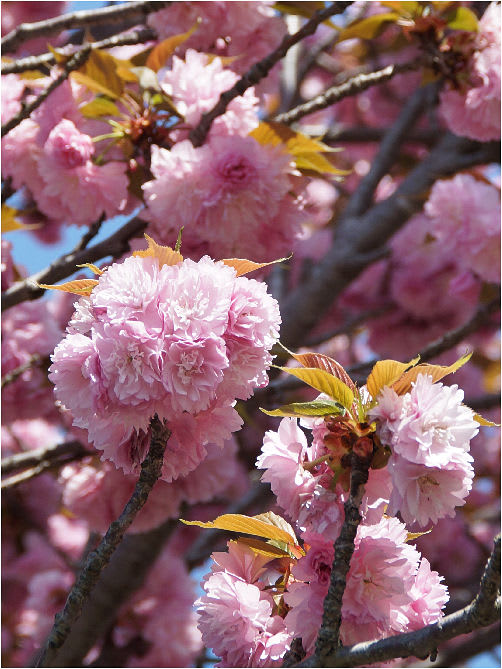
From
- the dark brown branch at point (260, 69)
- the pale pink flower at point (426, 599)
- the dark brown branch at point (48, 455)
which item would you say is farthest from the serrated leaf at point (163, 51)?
the pale pink flower at point (426, 599)

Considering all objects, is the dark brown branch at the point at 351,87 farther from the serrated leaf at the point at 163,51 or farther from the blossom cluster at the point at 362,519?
the blossom cluster at the point at 362,519

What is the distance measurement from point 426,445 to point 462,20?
1.24m

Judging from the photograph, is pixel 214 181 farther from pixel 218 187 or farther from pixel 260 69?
pixel 260 69

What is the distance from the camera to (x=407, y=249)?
3.06 metres

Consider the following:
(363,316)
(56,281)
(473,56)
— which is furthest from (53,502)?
(473,56)

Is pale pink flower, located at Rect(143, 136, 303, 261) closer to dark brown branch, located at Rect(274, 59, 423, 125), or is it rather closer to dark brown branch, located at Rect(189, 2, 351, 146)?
dark brown branch, located at Rect(189, 2, 351, 146)

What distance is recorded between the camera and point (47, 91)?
1633 mm

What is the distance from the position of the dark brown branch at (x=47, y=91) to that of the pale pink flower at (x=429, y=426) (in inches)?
39.3

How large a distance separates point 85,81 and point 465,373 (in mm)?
2380

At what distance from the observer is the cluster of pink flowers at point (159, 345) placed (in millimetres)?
971

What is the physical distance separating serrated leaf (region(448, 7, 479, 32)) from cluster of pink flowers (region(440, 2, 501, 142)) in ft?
0.18

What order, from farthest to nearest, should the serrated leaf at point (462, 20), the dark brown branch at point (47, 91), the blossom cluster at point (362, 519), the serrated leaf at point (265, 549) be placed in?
1. the serrated leaf at point (462, 20)
2. the dark brown branch at point (47, 91)
3. the serrated leaf at point (265, 549)
4. the blossom cluster at point (362, 519)

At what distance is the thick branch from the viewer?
2707 millimetres

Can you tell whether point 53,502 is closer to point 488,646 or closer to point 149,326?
point 488,646
